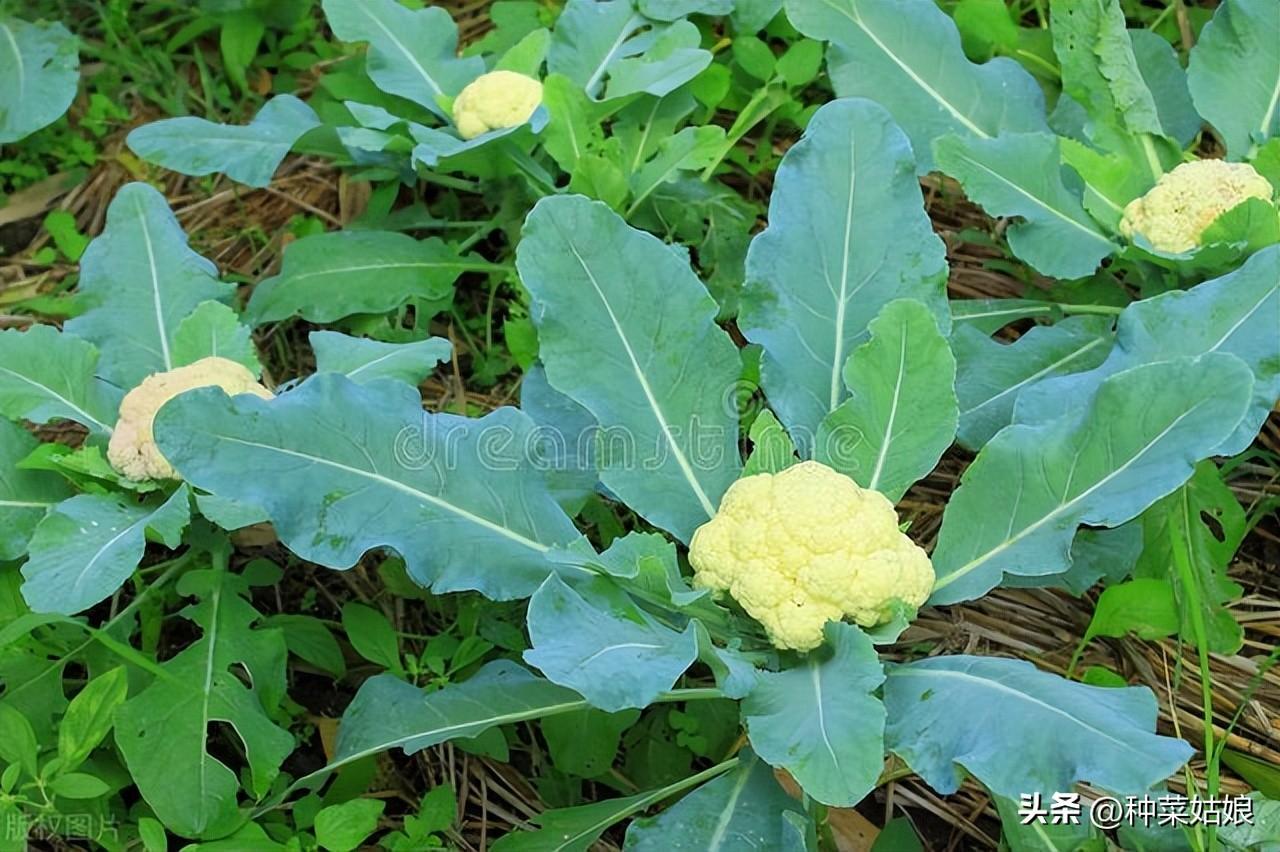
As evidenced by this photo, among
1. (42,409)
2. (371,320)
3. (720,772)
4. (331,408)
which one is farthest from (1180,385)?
(42,409)

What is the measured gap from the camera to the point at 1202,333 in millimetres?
1684

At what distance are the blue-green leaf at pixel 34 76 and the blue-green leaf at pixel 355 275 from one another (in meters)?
0.78

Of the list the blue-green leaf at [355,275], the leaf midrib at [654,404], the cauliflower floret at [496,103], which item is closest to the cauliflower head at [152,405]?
the blue-green leaf at [355,275]

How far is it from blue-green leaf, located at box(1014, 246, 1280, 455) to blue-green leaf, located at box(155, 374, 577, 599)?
0.73 m

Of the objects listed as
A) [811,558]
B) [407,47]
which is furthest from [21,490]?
[811,558]

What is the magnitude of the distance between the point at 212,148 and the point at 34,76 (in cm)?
71

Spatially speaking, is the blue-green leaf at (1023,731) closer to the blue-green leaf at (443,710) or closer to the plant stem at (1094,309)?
the blue-green leaf at (443,710)

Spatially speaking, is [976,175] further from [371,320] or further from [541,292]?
[371,320]

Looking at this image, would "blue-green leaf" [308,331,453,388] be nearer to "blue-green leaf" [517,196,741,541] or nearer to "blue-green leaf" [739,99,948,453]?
"blue-green leaf" [517,196,741,541]

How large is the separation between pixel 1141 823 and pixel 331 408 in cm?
126

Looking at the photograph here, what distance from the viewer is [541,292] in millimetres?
1730

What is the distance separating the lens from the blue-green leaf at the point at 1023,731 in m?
1.27

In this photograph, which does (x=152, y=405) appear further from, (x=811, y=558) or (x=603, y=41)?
(x=603, y=41)

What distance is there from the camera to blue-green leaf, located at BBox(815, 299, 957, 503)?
167 centimetres
